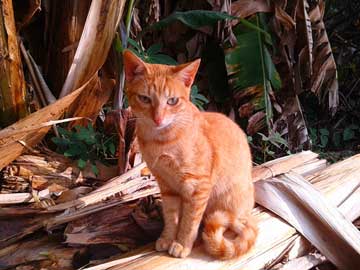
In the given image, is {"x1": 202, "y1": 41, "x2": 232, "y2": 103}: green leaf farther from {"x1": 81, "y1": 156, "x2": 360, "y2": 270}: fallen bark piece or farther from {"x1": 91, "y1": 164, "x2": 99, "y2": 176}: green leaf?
{"x1": 91, "y1": 164, "x2": 99, "y2": 176}: green leaf

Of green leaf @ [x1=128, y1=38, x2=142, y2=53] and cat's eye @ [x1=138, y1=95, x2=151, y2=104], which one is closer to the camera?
cat's eye @ [x1=138, y1=95, x2=151, y2=104]

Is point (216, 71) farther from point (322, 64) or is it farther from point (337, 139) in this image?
point (337, 139)

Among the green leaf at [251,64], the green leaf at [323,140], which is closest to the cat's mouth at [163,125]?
the green leaf at [251,64]

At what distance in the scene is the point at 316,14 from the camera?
2.93m

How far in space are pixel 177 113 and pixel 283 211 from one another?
2.02ft

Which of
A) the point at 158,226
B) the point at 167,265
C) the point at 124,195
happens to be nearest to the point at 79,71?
the point at 124,195

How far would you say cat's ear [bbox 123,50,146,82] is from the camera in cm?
142

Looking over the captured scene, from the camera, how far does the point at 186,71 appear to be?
1.48m

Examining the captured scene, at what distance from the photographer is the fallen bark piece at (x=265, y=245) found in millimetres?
1451

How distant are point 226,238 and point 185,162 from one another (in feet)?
1.06

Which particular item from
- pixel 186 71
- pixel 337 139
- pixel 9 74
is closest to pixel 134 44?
pixel 9 74

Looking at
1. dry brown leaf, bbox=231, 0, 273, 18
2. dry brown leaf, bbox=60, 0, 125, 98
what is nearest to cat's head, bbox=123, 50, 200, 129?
dry brown leaf, bbox=60, 0, 125, 98

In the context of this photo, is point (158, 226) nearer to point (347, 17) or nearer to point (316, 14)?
point (316, 14)

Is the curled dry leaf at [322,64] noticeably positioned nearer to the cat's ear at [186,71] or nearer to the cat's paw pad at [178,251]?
the cat's ear at [186,71]
